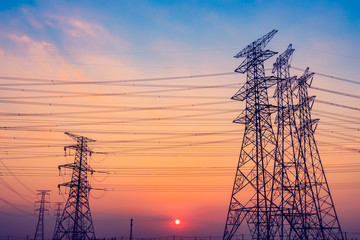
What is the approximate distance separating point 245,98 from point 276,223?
438 inches

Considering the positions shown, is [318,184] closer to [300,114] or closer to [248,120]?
[300,114]

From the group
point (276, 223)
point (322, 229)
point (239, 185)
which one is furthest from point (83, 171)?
point (322, 229)

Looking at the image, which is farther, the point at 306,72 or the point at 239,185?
the point at 306,72

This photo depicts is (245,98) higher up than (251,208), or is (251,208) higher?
(245,98)

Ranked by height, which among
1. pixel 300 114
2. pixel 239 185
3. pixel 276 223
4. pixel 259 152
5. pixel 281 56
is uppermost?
pixel 281 56

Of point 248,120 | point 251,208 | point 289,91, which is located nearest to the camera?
point 251,208

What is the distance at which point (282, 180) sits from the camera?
114ft

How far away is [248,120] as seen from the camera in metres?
31.2

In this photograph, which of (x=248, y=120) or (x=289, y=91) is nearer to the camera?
(x=248, y=120)

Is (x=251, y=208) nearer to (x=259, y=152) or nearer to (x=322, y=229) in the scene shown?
(x=259, y=152)

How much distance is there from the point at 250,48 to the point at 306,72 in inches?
480

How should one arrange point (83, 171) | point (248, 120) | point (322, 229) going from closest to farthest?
point (248, 120)
point (322, 229)
point (83, 171)

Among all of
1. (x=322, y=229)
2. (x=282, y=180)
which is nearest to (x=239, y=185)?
(x=282, y=180)

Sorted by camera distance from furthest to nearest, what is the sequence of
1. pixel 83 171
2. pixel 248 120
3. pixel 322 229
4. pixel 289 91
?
pixel 83 171, pixel 289 91, pixel 322 229, pixel 248 120
